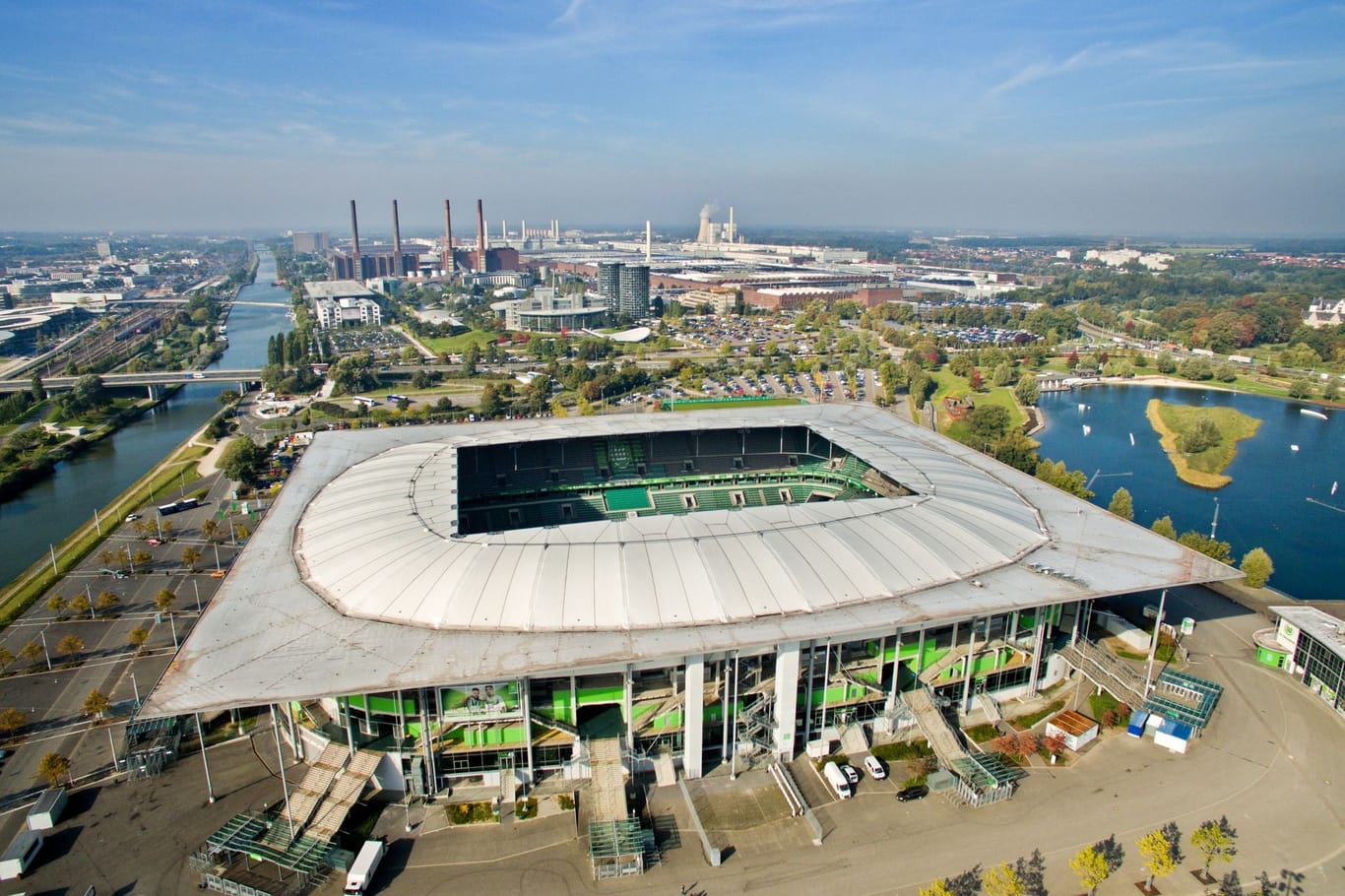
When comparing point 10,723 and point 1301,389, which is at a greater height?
point 1301,389

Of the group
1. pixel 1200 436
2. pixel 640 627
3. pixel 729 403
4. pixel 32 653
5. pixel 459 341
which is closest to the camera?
Result: pixel 640 627

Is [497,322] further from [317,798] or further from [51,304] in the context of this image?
[317,798]

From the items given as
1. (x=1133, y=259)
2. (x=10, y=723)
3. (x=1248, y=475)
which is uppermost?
(x=1133, y=259)

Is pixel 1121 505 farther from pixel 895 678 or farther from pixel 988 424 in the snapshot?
pixel 895 678

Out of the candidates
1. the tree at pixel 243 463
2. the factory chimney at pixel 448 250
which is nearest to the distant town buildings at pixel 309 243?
the factory chimney at pixel 448 250

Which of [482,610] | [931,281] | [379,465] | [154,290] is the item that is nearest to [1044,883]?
[482,610]

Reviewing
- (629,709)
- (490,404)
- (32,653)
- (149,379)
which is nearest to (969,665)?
(629,709)

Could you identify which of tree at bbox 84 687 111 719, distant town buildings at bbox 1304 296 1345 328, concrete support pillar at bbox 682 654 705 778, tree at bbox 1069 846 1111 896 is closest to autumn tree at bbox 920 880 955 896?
tree at bbox 1069 846 1111 896
